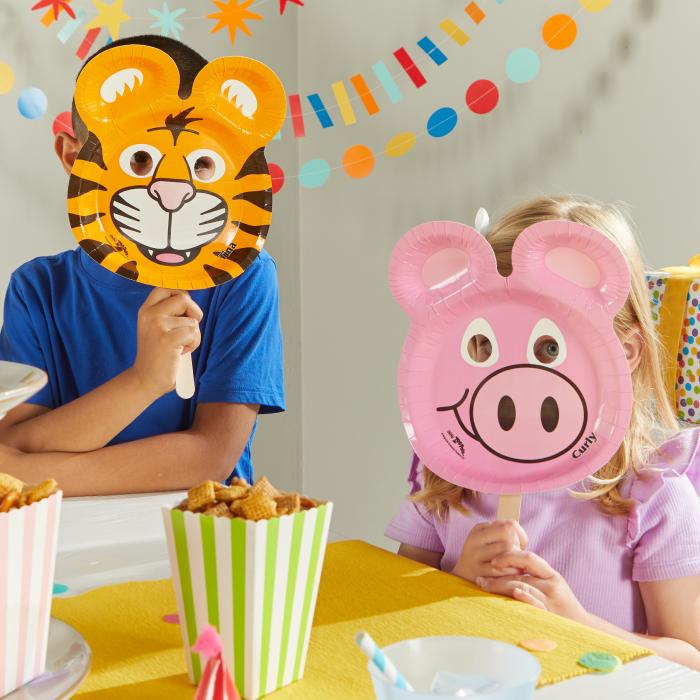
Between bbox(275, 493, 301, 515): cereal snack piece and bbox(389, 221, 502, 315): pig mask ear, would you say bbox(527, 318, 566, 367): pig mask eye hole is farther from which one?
bbox(275, 493, 301, 515): cereal snack piece

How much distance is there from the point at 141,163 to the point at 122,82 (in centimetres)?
10

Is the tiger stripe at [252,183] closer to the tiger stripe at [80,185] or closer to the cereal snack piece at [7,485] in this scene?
the tiger stripe at [80,185]

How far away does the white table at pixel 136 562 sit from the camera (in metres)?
0.67

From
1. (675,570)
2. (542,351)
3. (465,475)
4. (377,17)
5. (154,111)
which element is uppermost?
(377,17)

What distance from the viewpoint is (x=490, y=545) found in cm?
89

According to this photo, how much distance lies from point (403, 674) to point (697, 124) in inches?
64.0

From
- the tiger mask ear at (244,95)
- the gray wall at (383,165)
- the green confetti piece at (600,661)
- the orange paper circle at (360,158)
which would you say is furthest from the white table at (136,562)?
the orange paper circle at (360,158)

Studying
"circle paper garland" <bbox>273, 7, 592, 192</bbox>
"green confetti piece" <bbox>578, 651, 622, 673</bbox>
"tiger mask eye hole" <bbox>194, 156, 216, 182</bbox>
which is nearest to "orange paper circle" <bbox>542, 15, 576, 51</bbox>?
"circle paper garland" <bbox>273, 7, 592, 192</bbox>

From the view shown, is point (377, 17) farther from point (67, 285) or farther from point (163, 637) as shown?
point (163, 637)

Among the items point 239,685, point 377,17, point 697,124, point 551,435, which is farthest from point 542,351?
point 377,17

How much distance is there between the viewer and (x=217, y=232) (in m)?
1.19

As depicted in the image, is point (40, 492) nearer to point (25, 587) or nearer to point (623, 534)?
point (25, 587)

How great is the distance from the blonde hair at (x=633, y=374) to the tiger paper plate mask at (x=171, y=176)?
304 millimetres

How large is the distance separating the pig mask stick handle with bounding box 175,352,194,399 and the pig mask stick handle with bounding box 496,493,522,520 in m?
0.41
